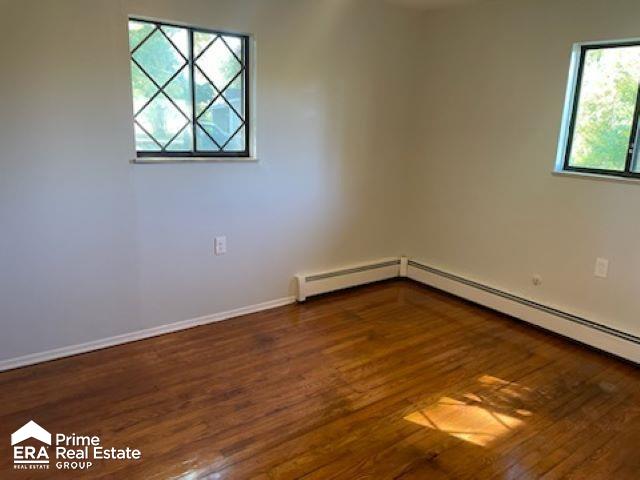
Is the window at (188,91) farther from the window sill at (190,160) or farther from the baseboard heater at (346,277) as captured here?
the baseboard heater at (346,277)

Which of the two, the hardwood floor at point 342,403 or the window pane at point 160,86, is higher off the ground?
the window pane at point 160,86

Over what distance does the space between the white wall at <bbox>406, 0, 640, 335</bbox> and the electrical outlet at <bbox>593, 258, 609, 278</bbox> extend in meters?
0.03

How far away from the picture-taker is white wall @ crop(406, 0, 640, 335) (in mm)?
2980

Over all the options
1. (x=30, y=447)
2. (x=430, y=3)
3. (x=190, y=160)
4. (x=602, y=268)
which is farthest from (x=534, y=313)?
(x=30, y=447)

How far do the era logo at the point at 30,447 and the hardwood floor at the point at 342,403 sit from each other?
45mm

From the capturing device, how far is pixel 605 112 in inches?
119

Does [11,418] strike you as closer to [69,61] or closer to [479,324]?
[69,61]

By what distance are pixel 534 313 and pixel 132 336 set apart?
2.73 meters

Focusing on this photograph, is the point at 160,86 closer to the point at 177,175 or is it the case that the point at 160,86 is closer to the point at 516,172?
the point at 177,175

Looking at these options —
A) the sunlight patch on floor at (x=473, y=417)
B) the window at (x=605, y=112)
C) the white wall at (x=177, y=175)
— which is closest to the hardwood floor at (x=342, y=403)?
the sunlight patch on floor at (x=473, y=417)

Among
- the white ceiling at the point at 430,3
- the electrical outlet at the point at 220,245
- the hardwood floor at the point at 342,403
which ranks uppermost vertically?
the white ceiling at the point at 430,3

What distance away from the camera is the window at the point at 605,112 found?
2883 mm

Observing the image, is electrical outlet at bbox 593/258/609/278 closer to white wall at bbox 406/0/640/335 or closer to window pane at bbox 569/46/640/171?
white wall at bbox 406/0/640/335

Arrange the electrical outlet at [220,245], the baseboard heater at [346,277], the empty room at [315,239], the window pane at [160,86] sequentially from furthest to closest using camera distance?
the baseboard heater at [346,277]
the electrical outlet at [220,245]
the window pane at [160,86]
the empty room at [315,239]
